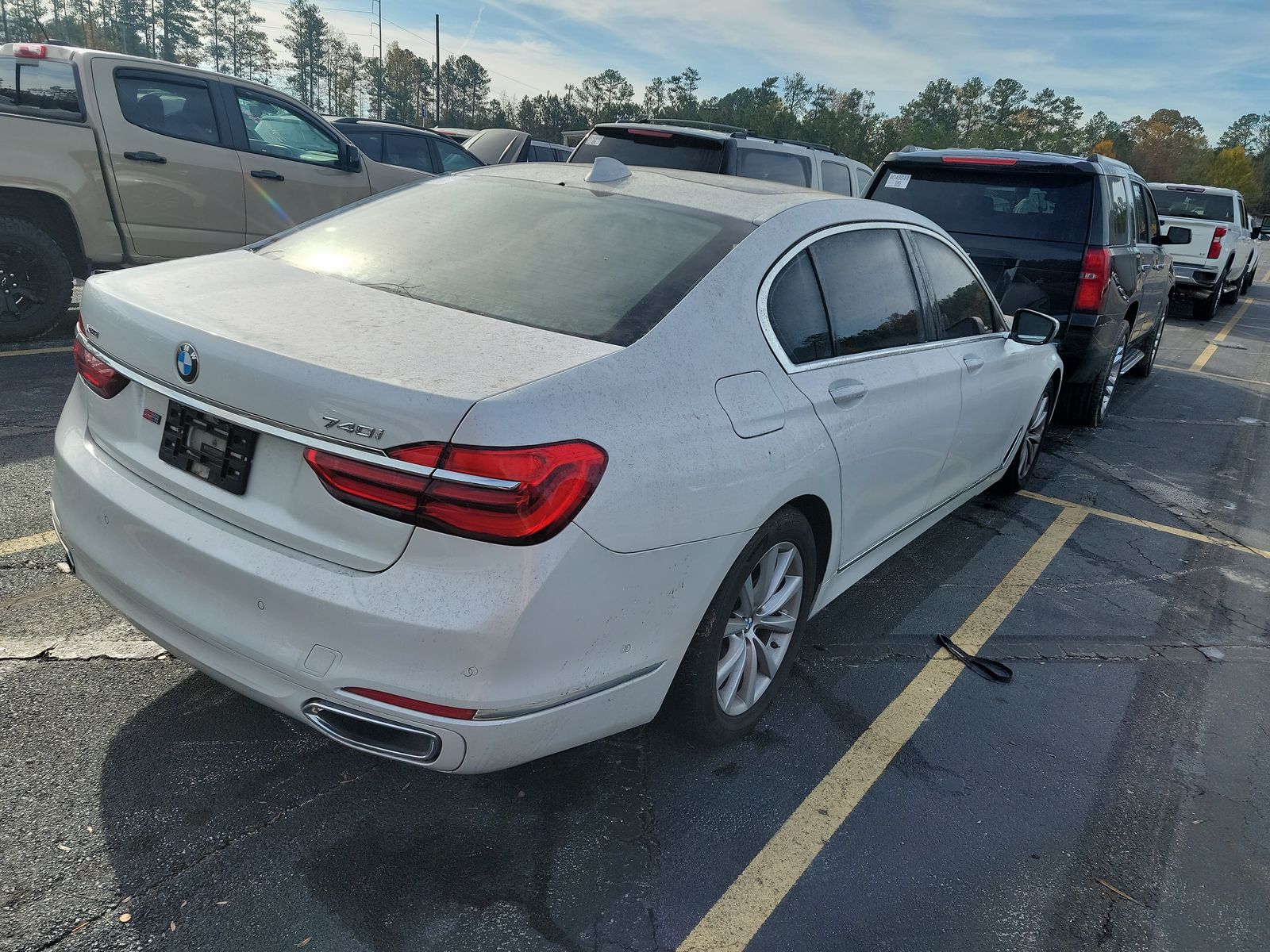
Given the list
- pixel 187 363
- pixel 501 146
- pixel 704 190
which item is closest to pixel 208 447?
pixel 187 363

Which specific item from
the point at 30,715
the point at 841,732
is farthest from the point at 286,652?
the point at 841,732

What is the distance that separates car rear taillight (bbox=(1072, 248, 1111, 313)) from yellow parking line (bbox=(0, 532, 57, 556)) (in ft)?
20.3

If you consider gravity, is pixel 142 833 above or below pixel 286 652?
below

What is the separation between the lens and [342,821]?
2391 mm

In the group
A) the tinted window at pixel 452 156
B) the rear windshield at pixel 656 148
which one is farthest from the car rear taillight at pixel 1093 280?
the tinted window at pixel 452 156

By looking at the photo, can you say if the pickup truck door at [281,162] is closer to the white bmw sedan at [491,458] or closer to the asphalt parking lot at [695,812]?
the asphalt parking lot at [695,812]

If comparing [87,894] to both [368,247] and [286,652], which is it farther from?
[368,247]

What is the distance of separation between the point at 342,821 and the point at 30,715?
1.05 metres

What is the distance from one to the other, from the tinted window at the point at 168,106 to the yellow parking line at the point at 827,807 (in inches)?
266

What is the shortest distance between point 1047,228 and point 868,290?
12.7ft

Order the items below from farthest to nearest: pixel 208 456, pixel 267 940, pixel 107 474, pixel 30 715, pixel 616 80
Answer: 1. pixel 616 80
2. pixel 30 715
3. pixel 107 474
4. pixel 208 456
5. pixel 267 940

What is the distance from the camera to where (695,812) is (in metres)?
2.59

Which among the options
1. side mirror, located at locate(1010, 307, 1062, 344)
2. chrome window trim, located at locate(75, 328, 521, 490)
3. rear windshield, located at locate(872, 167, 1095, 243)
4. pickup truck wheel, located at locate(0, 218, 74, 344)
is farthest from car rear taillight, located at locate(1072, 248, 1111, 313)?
pickup truck wheel, located at locate(0, 218, 74, 344)

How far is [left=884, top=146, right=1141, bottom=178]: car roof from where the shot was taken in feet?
20.9
